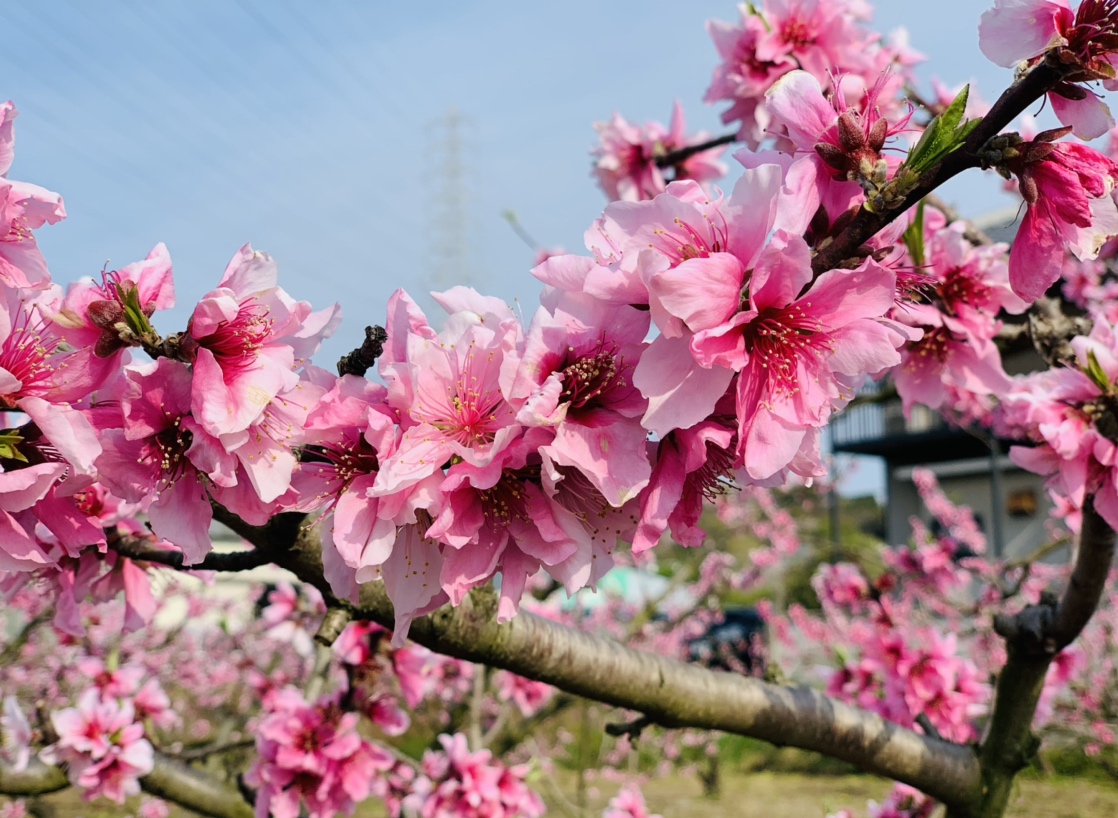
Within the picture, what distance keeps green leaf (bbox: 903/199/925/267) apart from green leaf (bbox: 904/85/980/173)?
89 cm

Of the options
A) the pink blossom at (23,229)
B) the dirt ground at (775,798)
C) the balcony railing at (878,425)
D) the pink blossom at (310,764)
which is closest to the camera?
the pink blossom at (23,229)

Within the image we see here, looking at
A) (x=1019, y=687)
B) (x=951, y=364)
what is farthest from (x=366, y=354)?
(x=1019, y=687)

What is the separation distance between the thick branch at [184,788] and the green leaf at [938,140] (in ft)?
8.86

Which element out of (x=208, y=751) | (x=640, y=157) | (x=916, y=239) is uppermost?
(x=640, y=157)

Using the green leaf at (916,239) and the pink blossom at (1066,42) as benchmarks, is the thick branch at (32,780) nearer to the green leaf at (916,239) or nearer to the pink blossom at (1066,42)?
the green leaf at (916,239)

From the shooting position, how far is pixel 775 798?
9.41m

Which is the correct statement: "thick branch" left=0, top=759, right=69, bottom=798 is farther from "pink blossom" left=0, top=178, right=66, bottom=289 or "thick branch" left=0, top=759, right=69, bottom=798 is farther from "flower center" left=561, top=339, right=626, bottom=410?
"flower center" left=561, top=339, right=626, bottom=410

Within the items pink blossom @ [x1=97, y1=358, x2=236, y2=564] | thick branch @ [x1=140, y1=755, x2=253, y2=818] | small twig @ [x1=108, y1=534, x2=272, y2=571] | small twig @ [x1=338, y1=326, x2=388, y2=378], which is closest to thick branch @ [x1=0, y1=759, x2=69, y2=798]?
thick branch @ [x1=140, y1=755, x2=253, y2=818]

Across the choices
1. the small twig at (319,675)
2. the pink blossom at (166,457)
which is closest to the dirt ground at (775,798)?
the small twig at (319,675)

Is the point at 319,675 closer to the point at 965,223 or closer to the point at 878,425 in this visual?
the point at 965,223

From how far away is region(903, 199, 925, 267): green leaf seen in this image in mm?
1722

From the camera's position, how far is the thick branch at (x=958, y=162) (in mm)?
890

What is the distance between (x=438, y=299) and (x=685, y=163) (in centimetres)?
229

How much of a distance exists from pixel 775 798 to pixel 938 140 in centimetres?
1001
